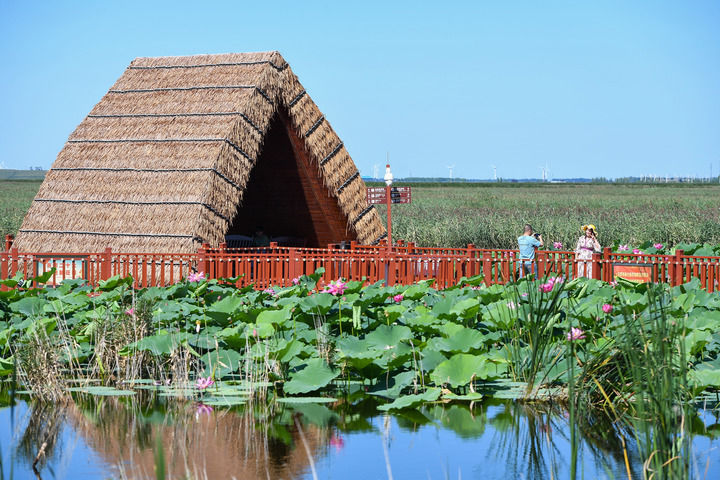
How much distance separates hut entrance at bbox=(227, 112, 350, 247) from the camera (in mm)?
18594

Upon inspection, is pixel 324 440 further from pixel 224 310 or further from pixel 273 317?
pixel 224 310

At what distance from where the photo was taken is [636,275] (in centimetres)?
1374

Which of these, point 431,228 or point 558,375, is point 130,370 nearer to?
point 558,375

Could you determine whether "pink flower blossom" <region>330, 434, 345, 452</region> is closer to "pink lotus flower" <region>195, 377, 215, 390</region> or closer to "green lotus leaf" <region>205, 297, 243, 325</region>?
"pink lotus flower" <region>195, 377, 215, 390</region>

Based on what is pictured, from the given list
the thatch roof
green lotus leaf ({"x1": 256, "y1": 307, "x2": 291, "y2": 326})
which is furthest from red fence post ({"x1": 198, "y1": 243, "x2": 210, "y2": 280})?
green lotus leaf ({"x1": 256, "y1": 307, "x2": 291, "y2": 326})

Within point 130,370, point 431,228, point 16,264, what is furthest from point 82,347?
point 431,228

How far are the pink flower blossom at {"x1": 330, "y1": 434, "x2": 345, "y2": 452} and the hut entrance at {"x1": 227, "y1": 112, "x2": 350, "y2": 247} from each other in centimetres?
1131

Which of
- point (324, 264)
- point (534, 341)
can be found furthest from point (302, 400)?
point (324, 264)

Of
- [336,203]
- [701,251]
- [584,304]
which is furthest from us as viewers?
[336,203]

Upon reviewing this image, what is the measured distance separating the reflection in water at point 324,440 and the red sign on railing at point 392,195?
30.3 feet

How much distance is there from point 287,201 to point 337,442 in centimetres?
1378

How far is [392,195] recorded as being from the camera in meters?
17.1

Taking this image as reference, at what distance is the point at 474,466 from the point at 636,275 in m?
8.21

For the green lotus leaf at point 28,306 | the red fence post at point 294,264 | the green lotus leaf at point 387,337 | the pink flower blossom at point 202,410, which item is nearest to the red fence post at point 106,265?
the red fence post at point 294,264
